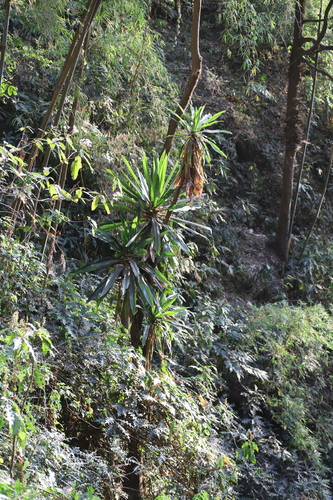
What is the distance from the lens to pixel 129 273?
366cm

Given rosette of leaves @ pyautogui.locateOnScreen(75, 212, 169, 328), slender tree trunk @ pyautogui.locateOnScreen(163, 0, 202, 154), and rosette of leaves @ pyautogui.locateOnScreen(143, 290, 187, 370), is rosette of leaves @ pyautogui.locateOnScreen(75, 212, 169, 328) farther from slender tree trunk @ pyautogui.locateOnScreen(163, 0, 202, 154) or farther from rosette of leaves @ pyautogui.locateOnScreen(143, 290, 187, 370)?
slender tree trunk @ pyautogui.locateOnScreen(163, 0, 202, 154)

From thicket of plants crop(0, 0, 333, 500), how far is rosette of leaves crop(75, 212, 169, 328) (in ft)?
0.05

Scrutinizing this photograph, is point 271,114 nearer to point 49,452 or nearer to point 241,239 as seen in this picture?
point 241,239

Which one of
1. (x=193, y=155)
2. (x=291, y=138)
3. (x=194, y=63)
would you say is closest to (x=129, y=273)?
(x=193, y=155)

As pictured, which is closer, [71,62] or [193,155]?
[193,155]

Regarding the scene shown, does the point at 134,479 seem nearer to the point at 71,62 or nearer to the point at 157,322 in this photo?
the point at 157,322

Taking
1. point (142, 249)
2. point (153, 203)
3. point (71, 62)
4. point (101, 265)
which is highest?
point (71, 62)

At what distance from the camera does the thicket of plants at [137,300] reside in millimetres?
3043

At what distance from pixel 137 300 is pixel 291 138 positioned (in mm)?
4621

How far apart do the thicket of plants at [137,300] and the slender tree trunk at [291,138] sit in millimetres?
279

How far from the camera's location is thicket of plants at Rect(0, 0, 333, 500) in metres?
3.04

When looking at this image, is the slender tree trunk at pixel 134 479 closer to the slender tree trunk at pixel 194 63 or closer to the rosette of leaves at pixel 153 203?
the rosette of leaves at pixel 153 203

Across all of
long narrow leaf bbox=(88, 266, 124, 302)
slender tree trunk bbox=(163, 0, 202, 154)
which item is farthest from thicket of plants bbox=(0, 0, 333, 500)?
slender tree trunk bbox=(163, 0, 202, 154)

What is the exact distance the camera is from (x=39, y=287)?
3.67 m
